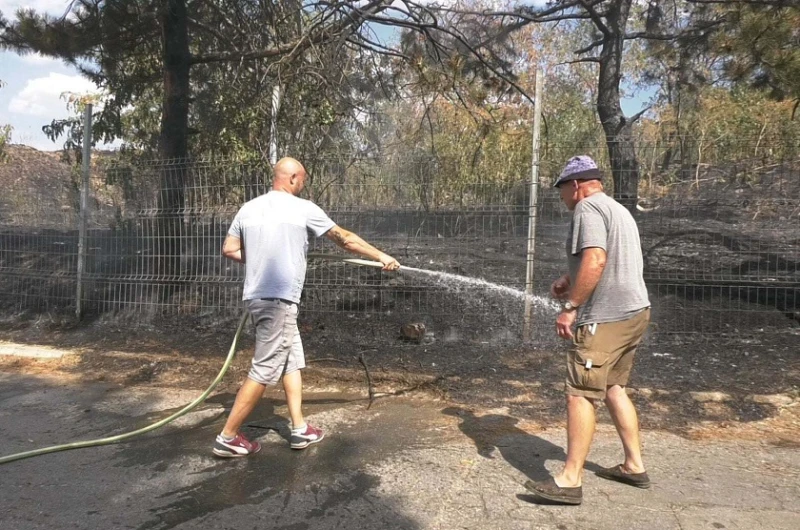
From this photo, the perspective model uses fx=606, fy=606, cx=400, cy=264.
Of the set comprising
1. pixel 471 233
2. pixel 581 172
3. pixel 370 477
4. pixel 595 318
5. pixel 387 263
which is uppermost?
pixel 581 172

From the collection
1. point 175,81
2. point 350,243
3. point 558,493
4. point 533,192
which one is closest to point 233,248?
point 350,243

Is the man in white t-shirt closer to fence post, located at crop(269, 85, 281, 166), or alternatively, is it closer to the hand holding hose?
the hand holding hose

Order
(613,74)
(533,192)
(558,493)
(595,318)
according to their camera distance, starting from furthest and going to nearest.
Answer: (613,74) → (533,192) → (595,318) → (558,493)

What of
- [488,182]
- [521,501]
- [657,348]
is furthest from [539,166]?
[521,501]

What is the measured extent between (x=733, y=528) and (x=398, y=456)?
1.84 metres

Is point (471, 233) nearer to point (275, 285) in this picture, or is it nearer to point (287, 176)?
point (287, 176)

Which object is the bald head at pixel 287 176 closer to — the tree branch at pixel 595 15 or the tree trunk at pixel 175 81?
the tree trunk at pixel 175 81

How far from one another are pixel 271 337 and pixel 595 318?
6.42 ft

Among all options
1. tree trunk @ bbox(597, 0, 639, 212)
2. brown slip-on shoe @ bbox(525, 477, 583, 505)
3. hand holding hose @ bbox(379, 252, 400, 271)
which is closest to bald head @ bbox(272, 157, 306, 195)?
hand holding hose @ bbox(379, 252, 400, 271)

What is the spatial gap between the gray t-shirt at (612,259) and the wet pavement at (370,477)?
99cm

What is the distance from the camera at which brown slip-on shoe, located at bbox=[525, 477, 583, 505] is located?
313 cm

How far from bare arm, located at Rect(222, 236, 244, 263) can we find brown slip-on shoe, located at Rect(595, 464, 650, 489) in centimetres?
260

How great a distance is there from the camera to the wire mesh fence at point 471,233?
226 inches

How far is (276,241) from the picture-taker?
3799 millimetres
